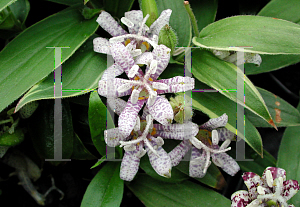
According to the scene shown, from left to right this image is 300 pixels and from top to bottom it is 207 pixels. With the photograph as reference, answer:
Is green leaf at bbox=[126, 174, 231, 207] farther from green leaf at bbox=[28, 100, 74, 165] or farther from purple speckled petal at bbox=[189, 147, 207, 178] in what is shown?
green leaf at bbox=[28, 100, 74, 165]

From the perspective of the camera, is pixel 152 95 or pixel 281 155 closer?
pixel 152 95

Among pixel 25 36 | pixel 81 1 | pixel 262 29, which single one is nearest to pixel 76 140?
pixel 25 36

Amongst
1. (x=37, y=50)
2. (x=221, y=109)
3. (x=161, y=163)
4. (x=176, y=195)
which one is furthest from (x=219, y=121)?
(x=37, y=50)

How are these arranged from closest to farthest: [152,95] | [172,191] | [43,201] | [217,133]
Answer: [152,95]
[217,133]
[172,191]
[43,201]

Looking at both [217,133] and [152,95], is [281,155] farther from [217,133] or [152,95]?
[152,95]

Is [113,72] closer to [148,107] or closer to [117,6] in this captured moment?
[148,107]

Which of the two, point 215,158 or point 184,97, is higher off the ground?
point 184,97
